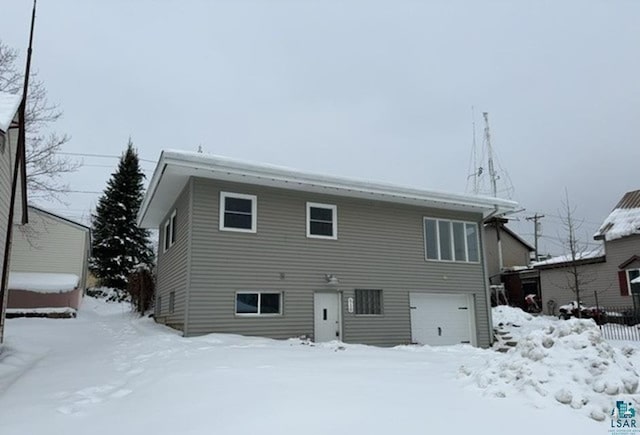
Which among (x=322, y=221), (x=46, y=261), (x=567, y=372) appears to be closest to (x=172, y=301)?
(x=322, y=221)

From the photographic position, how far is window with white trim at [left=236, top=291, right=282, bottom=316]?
1151 cm

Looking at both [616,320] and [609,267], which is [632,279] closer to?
[609,267]

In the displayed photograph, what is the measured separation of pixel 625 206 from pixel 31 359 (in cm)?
2588

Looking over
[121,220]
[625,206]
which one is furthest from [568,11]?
[121,220]

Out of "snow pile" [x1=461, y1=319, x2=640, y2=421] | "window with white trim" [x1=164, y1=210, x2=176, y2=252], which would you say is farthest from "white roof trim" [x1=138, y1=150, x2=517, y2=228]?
"snow pile" [x1=461, y1=319, x2=640, y2=421]

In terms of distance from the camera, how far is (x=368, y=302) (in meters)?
13.4

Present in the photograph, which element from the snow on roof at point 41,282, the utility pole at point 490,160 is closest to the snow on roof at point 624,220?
the utility pole at point 490,160

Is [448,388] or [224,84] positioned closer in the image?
[448,388]

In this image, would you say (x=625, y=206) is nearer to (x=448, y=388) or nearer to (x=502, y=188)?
(x=502, y=188)

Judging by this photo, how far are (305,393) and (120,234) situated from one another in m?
28.2

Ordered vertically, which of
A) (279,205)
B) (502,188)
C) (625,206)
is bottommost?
(279,205)

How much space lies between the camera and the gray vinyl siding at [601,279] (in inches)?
853

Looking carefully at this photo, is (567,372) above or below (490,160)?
below

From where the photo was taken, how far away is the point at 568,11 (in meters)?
14.9
